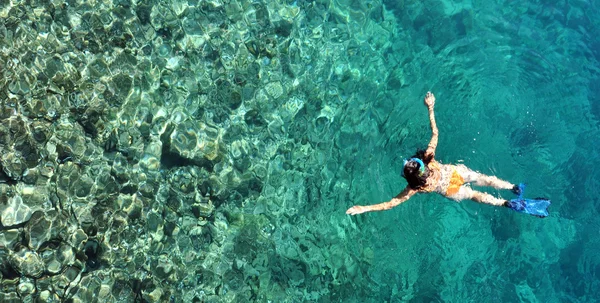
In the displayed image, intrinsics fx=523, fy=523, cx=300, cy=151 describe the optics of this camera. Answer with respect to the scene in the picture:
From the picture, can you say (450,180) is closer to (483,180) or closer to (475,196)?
(475,196)

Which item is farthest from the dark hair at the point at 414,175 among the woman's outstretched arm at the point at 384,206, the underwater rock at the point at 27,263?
the underwater rock at the point at 27,263

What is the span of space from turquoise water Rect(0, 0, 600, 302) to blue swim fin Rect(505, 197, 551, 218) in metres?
1.19

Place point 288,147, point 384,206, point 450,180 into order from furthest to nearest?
point 288,147
point 450,180
point 384,206

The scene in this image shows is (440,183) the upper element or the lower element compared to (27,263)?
upper

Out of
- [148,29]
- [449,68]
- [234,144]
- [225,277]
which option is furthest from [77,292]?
[449,68]

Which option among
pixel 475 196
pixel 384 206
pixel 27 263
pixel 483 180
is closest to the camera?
pixel 384 206

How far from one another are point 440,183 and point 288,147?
7.66 ft

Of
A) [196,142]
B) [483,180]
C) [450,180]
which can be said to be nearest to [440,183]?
[450,180]

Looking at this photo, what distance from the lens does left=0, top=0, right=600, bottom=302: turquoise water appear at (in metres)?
6.93

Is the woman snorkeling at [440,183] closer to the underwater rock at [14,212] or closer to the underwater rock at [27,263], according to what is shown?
the underwater rock at [27,263]

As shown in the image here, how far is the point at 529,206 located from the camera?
22.5 feet

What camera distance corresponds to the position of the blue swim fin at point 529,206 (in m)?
6.84

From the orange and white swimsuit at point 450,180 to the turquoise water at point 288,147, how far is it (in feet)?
3.13

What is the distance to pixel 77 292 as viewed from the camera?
264 inches
